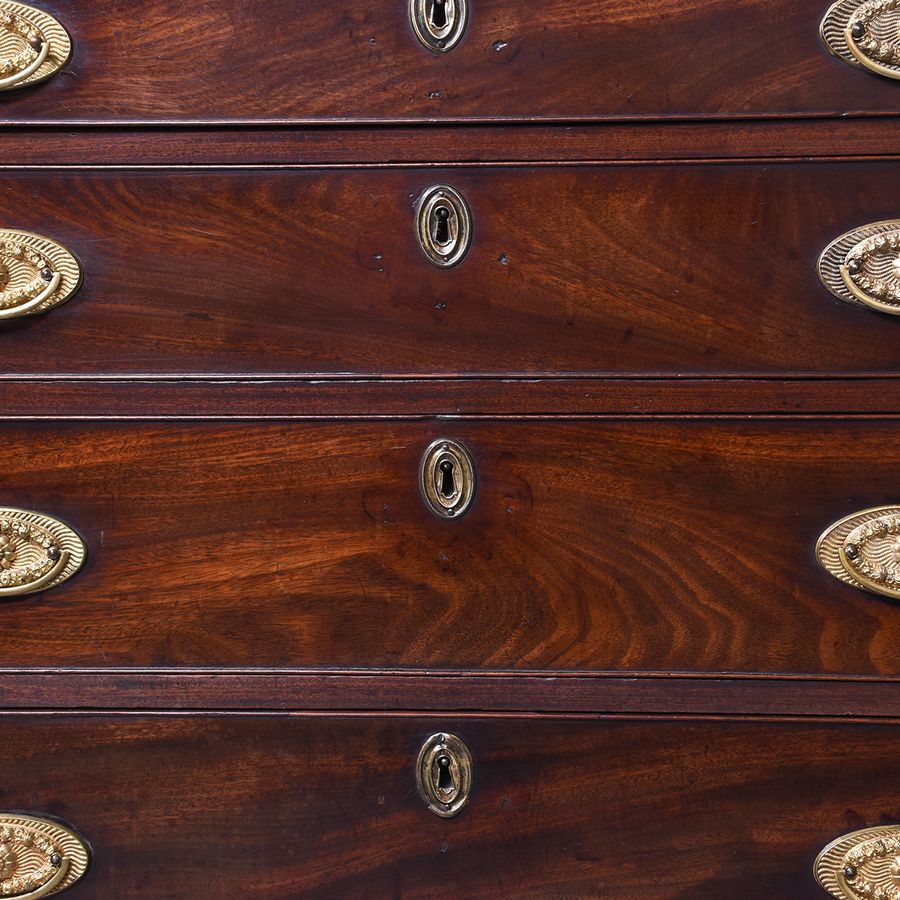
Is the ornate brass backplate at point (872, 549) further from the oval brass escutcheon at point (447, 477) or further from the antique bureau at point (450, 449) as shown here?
the oval brass escutcheon at point (447, 477)

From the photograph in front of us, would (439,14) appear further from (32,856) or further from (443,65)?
(32,856)

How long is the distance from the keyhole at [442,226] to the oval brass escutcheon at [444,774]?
1.23 ft

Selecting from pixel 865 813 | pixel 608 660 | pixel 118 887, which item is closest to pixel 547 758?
pixel 608 660

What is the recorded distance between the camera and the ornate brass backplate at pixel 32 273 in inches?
27.4

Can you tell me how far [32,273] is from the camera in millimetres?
702

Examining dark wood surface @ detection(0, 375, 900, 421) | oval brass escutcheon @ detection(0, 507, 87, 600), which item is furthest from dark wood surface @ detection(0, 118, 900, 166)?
oval brass escutcheon @ detection(0, 507, 87, 600)

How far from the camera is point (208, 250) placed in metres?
0.71

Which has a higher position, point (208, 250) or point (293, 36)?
point (293, 36)

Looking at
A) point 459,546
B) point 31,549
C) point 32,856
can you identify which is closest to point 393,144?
point 459,546

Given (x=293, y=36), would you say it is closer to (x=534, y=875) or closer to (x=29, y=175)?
(x=29, y=175)

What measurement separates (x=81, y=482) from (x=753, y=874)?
1.95 feet

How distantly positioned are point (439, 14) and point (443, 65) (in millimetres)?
35

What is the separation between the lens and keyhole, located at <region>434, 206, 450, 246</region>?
0.70 metres

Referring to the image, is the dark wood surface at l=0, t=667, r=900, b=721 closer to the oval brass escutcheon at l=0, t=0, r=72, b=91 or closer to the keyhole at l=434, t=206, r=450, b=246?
the keyhole at l=434, t=206, r=450, b=246
